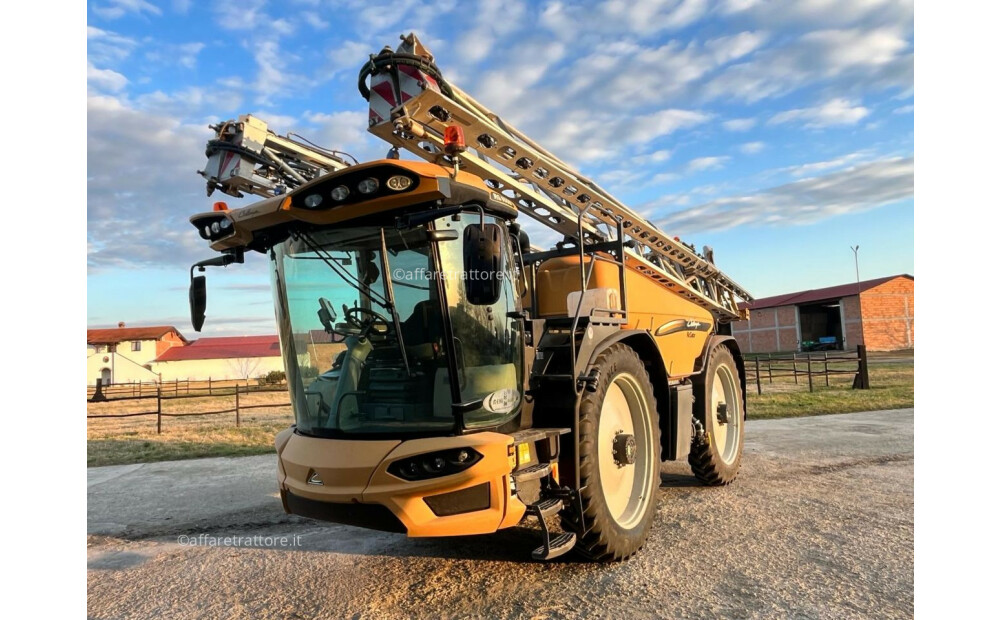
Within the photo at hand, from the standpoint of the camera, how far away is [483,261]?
298 cm

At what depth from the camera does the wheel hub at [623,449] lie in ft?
14.4

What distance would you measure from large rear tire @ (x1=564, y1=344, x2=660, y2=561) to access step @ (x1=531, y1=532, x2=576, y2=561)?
0.21 metres

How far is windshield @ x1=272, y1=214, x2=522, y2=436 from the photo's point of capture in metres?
3.51

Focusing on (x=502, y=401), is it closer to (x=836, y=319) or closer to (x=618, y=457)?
(x=618, y=457)

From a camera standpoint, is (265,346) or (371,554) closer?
(371,554)

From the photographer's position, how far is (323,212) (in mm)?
3535

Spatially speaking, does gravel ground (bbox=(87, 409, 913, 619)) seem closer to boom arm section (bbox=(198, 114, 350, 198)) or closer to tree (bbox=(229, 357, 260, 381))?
boom arm section (bbox=(198, 114, 350, 198))

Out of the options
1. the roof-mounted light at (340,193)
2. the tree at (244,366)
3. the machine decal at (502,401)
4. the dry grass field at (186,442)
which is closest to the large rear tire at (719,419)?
the machine decal at (502,401)

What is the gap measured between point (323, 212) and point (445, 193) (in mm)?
770

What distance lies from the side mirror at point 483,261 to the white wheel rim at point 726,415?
13.8 ft

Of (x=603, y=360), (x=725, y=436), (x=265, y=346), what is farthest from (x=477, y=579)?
(x=265, y=346)

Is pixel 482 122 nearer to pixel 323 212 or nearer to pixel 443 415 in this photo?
pixel 323 212

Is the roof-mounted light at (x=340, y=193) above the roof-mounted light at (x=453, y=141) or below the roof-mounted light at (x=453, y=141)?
below

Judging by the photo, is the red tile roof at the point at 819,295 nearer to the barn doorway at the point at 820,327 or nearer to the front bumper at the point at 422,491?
the barn doorway at the point at 820,327
